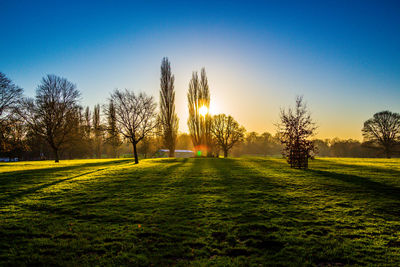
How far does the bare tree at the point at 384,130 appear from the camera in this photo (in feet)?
156

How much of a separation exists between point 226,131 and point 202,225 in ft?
152

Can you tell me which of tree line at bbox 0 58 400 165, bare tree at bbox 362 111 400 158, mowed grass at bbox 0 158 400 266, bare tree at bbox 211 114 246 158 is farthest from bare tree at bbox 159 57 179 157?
bare tree at bbox 362 111 400 158

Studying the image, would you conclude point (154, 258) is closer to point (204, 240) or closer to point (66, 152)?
point (204, 240)

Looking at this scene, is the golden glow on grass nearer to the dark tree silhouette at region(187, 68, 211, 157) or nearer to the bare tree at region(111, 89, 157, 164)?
the dark tree silhouette at region(187, 68, 211, 157)

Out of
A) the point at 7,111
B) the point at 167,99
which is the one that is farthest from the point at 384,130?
the point at 7,111

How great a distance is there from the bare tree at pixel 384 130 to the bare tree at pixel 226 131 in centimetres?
3398

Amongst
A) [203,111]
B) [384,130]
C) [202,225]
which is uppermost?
[203,111]

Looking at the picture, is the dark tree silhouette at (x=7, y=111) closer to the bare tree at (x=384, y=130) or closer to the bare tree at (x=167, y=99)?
the bare tree at (x=167, y=99)

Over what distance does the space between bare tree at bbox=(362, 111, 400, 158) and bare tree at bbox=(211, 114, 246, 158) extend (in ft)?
111

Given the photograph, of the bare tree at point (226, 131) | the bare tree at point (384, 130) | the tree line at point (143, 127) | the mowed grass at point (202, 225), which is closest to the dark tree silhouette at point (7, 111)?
the tree line at point (143, 127)

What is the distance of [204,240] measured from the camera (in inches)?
215

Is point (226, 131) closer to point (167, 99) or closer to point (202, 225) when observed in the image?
point (167, 99)

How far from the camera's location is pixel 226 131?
52.1 m

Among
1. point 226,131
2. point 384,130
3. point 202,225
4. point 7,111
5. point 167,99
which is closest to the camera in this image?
point 202,225
